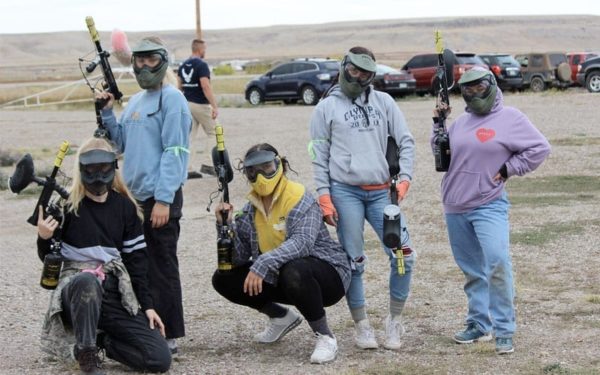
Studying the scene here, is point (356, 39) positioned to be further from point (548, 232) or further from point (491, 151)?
point (491, 151)

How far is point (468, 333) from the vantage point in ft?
21.8

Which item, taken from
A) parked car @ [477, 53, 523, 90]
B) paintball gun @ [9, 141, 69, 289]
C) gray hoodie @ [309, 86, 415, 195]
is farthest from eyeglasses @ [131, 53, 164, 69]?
parked car @ [477, 53, 523, 90]

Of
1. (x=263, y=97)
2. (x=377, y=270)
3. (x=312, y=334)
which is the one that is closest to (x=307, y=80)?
(x=263, y=97)

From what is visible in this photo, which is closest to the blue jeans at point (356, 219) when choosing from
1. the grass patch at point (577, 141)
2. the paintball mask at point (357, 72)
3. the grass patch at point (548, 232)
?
the paintball mask at point (357, 72)

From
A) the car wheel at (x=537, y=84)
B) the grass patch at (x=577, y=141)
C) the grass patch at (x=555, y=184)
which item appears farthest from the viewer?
the car wheel at (x=537, y=84)

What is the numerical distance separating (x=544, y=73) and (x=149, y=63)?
2972 centimetres

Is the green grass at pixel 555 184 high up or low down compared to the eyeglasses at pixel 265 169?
down

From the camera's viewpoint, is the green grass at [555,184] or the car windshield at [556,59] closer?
the green grass at [555,184]

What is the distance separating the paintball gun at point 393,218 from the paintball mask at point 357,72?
0.38m

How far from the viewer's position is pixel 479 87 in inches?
250

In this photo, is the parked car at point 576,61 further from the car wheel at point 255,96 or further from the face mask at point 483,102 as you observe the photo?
the face mask at point 483,102

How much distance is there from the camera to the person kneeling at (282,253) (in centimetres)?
623

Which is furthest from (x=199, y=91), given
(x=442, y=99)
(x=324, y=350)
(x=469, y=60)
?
(x=469, y=60)

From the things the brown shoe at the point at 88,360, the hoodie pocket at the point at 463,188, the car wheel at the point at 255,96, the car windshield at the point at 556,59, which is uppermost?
the hoodie pocket at the point at 463,188
